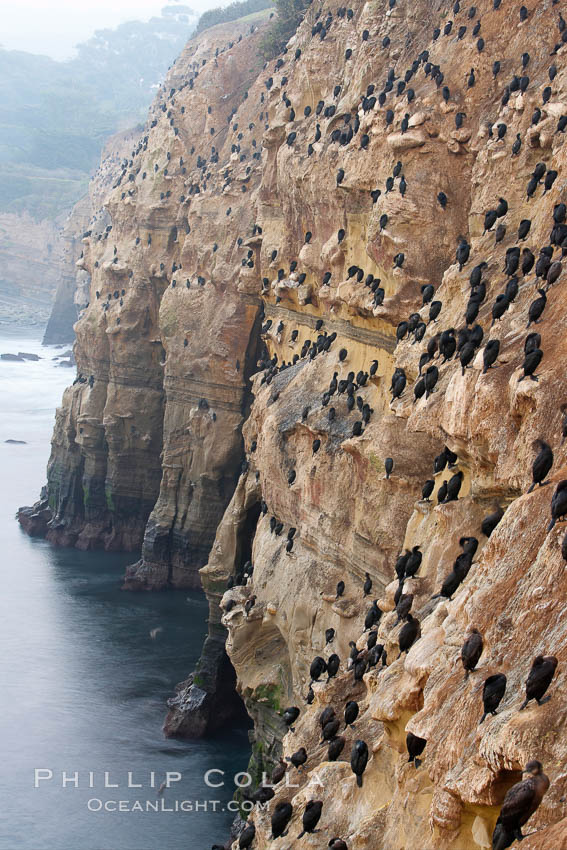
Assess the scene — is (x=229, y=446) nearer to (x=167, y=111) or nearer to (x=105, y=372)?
(x=105, y=372)

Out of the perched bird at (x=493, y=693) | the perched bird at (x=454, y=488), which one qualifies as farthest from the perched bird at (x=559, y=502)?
the perched bird at (x=454, y=488)

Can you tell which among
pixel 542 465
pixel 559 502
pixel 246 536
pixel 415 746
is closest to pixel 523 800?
pixel 415 746

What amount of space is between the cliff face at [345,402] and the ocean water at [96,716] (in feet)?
6.45

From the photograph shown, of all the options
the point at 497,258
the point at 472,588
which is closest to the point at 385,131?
the point at 497,258

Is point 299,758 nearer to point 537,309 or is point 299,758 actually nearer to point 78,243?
point 537,309

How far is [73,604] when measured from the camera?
50.8 metres

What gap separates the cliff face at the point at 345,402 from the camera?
45.2 ft

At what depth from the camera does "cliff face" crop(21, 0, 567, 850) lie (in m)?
13.8

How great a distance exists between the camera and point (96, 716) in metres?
39.2

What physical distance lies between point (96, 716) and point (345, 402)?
1761 centimetres

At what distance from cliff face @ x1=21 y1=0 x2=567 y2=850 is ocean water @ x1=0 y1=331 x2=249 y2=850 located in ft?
6.45

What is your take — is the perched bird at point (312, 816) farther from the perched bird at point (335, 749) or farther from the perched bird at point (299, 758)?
the perched bird at point (299, 758)

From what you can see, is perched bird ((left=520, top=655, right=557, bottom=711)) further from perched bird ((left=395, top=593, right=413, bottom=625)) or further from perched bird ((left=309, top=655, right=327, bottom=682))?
perched bird ((left=309, top=655, right=327, bottom=682))

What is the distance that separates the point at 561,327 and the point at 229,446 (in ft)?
106
